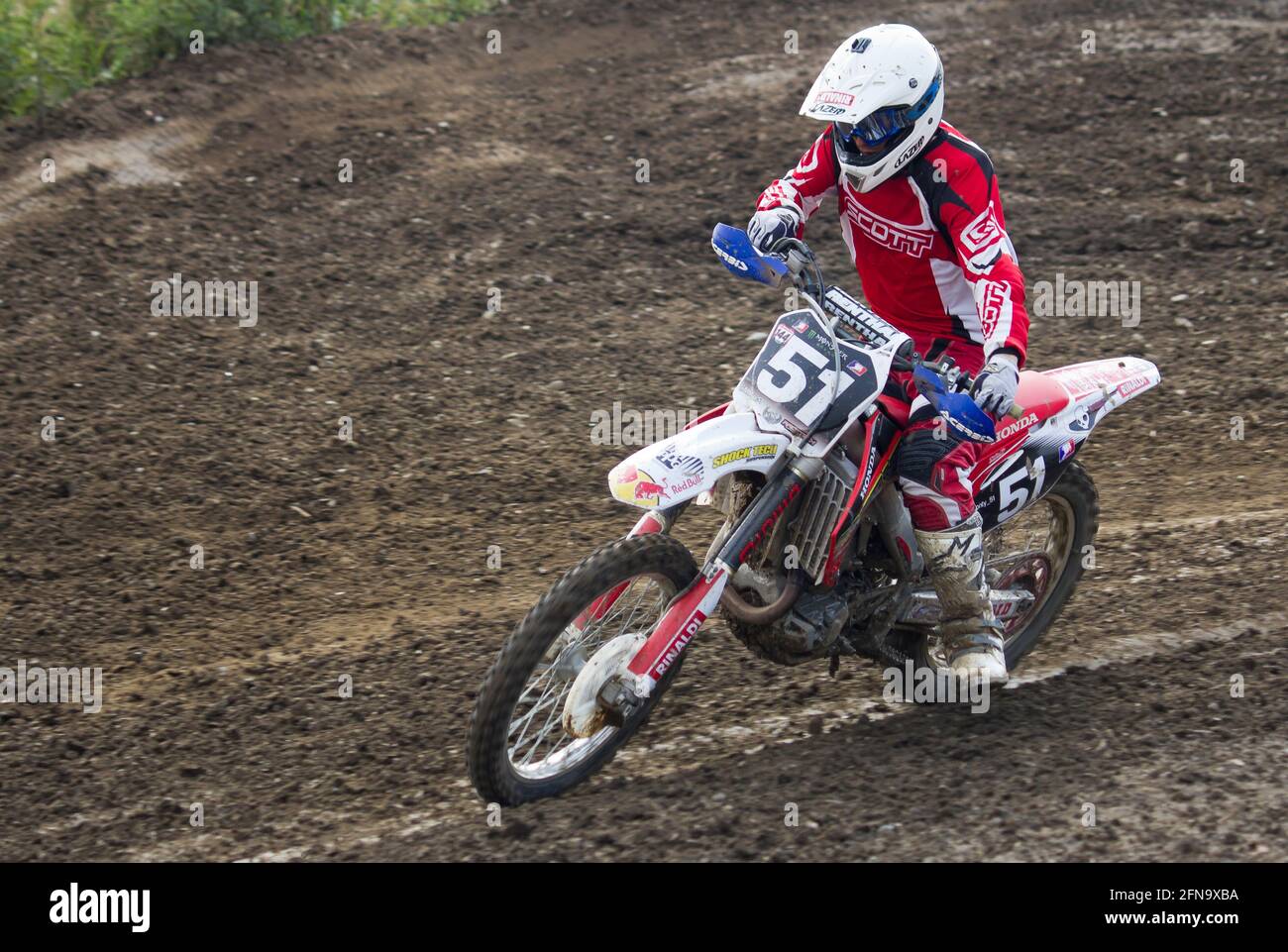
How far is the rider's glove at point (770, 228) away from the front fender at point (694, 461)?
2.01 ft

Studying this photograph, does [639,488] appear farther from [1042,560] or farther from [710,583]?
[1042,560]

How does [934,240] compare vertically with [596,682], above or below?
above

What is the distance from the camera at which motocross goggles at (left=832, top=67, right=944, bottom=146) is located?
4.45 m

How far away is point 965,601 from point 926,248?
128 centimetres

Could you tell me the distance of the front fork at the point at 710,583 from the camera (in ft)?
13.9

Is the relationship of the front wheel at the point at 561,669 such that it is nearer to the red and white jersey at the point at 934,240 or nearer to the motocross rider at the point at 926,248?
the motocross rider at the point at 926,248

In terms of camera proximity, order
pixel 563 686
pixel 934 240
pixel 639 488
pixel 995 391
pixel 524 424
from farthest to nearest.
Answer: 1. pixel 524 424
2. pixel 934 240
3. pixel 563 686
4. pixel 995 391
5. pixel 639 488

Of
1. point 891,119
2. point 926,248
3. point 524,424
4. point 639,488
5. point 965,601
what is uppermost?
point 891,119

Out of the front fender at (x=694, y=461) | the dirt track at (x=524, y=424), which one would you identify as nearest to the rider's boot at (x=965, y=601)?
the dirt track at (x=524, y=424)

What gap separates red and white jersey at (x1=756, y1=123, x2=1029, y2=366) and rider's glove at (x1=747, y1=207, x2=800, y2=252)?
0.14 meters

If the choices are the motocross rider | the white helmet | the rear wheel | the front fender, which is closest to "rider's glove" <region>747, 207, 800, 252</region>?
the motocross rider

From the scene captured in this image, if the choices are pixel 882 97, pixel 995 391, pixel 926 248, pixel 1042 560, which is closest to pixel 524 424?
pixel 1042 560

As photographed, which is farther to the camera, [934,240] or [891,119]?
[934,240]

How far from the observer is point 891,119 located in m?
4.46
